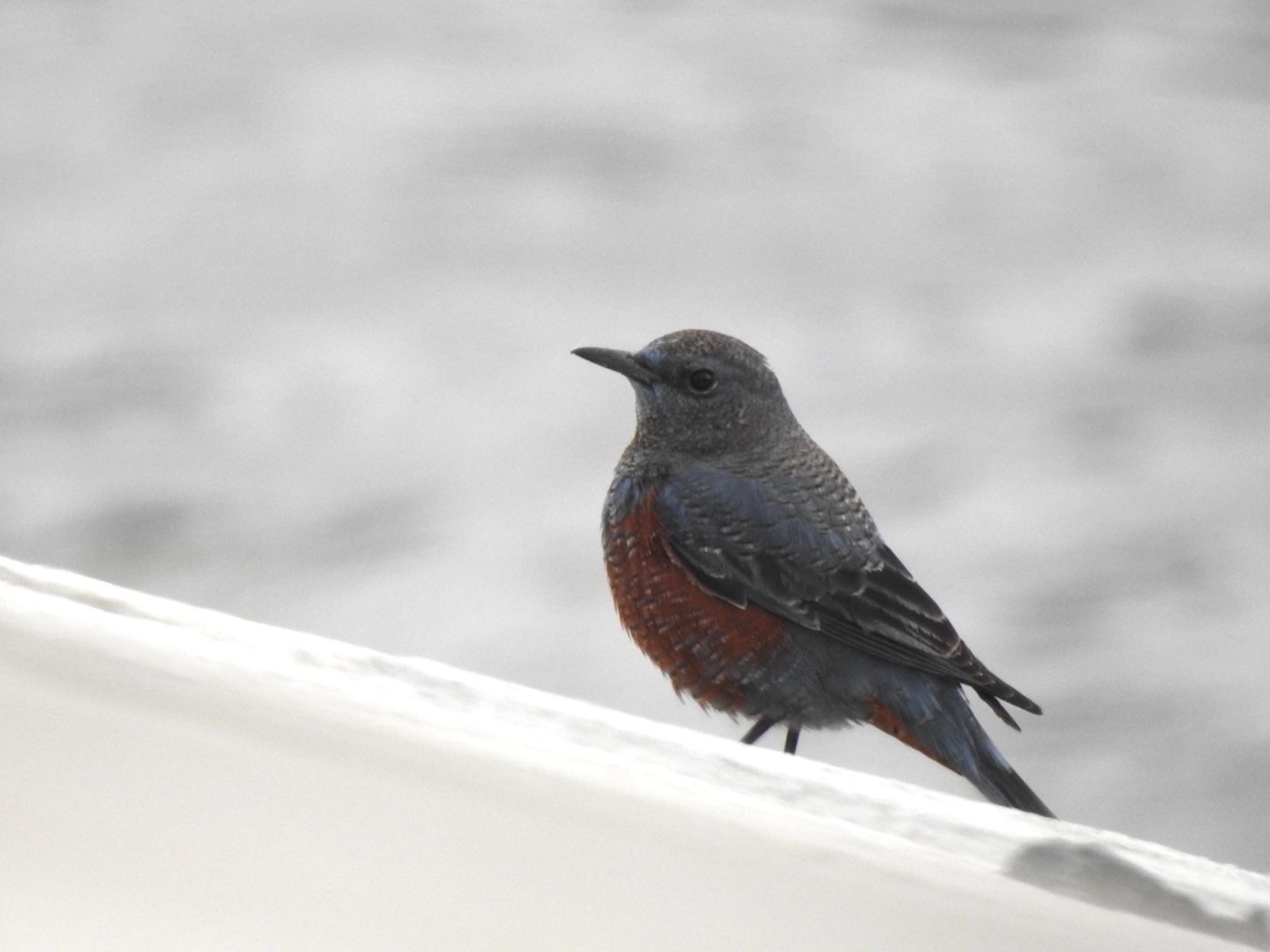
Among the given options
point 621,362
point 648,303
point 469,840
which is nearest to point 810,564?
point 621,362

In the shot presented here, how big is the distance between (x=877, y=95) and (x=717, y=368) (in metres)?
2.91

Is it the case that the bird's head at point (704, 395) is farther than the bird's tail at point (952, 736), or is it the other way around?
the bird's head at point (704, 395)

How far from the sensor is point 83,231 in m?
4.79

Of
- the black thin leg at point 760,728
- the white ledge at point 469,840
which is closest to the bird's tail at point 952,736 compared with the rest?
the black thin leg at point 760,728

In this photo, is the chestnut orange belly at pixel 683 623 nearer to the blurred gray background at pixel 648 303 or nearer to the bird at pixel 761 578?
the bird at pixel 761 578

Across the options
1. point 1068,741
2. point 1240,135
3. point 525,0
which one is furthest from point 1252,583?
point 525,0

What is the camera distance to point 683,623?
78.3 inches

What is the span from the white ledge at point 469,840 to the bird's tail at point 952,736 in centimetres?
96

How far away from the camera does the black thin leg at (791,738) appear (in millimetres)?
2002

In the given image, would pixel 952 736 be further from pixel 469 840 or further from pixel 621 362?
pixel 469 840

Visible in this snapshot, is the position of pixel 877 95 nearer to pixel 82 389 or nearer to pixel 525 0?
pixel 525 0

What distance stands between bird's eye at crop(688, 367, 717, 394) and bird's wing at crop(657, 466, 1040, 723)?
92 mm

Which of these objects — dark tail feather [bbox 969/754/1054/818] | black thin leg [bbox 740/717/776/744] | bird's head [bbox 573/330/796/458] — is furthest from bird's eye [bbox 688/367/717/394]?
dark tail feather [bbox 969/754/1054/818]

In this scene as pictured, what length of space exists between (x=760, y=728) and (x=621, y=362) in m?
0.44
